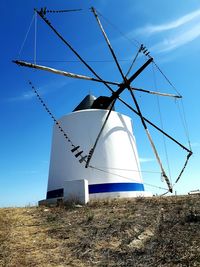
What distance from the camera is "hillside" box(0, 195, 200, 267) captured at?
947 centimetres

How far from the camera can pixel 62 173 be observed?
23.3 metres

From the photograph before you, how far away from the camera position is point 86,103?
26.1 meters

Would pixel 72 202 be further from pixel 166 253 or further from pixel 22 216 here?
pixel 166 253

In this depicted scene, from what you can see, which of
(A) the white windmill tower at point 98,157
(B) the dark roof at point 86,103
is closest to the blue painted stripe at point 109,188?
(A) the white windmill tower at point 98,157

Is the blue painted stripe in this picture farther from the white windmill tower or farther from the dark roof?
the dark roof

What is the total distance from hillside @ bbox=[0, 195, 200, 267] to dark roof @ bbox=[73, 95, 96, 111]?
1093cm

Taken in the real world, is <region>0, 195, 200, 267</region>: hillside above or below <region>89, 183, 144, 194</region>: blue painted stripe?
below

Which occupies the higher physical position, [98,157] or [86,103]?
[86,103]

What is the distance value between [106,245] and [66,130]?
14.3 metres

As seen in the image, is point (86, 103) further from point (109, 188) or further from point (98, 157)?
point (109, 188)

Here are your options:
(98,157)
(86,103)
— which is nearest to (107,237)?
(98,157)

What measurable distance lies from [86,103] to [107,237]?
1579cm

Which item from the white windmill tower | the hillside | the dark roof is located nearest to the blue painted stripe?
the white windmill tower

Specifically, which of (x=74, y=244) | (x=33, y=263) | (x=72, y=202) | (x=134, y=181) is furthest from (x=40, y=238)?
(x=134, y=181)
